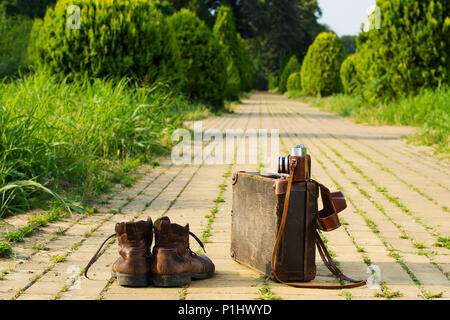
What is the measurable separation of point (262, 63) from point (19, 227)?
62990mm

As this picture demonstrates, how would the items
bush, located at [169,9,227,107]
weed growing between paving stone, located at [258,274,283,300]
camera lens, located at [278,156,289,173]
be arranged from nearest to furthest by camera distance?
weed growing between paving stone, located at [258,274,283,300] → camera lens, located at [278,156,289,173] → bush, located at [169,9,227,107]

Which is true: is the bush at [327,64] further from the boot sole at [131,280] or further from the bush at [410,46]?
the boot sole at [131,280]

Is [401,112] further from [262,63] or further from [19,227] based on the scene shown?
[262,63]

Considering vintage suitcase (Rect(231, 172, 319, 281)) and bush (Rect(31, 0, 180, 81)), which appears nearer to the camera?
vintage suitcase (Rect(231, 172, 319, 281))

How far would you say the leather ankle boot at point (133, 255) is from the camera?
2.97 meters

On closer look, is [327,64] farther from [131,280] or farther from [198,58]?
[131,280]

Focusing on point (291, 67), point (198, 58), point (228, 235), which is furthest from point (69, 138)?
point (291, 67)

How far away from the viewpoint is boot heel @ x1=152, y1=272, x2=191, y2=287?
2982 mm

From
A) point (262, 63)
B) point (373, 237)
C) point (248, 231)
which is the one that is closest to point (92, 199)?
point (248, 231)

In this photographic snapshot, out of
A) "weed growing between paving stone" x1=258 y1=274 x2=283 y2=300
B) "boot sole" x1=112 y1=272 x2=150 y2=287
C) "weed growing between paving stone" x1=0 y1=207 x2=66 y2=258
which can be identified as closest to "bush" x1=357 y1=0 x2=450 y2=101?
"weed growing between paving stone" x1=0 y1=207 x2=66 y2=258

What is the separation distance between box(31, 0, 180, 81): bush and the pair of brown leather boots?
636 centimetres

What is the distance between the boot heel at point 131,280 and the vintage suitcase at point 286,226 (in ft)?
2.27

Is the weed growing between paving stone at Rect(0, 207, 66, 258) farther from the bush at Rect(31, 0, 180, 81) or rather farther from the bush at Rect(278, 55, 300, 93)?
the bush at Rect(278, 55, 300, 93)

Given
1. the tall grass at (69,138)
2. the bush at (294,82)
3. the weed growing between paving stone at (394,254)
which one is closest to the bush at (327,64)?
the bush at (294,82)
